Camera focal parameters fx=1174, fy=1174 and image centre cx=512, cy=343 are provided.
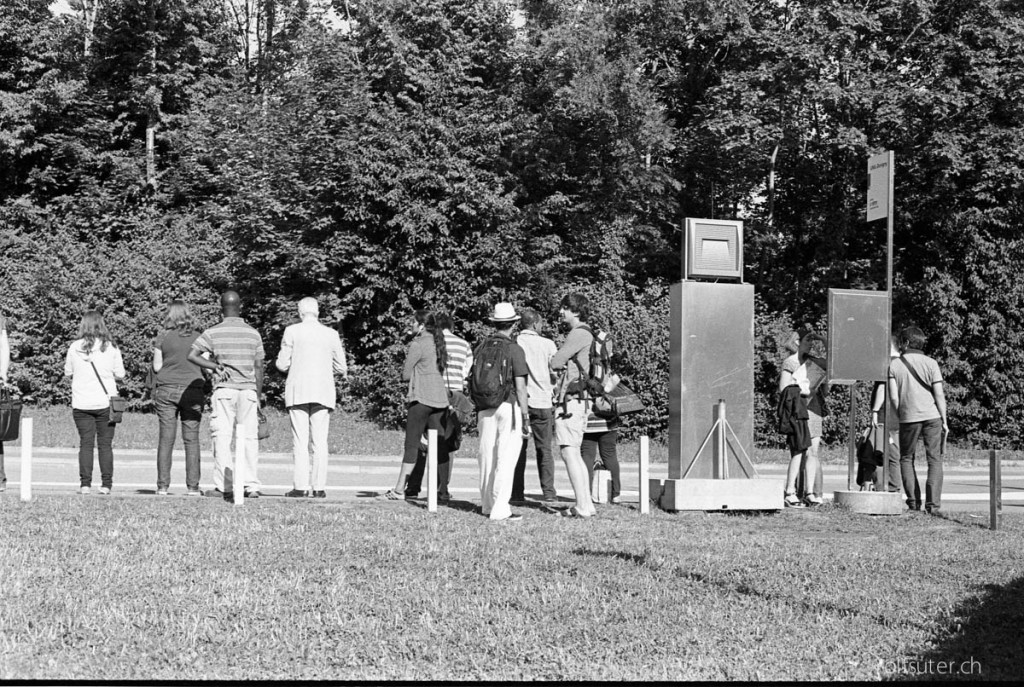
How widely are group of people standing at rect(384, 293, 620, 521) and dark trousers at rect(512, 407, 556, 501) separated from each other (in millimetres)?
10

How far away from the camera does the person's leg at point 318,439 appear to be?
11805mm

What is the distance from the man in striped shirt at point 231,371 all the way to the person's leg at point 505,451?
8.80ft

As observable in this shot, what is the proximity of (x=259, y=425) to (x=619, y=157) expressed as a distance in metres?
17.3

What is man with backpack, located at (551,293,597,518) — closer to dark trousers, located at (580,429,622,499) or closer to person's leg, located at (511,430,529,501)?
dark trousers, located at (580,429,622,499)

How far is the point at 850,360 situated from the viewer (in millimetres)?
12008

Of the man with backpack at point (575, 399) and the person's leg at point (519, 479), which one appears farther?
the person's leg at point (519, 479)

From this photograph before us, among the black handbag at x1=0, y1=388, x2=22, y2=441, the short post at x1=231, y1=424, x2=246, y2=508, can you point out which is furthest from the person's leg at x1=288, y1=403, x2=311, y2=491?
the black handbag at x1=0, y1=388, x2=22, y2=441

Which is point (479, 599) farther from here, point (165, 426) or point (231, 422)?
point (165, 426)

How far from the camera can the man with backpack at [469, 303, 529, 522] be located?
413 inches

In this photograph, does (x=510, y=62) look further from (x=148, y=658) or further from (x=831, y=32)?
(x=148, y=658)

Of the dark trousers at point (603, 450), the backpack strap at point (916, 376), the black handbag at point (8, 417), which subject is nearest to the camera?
the black handbag at point (8, 417)

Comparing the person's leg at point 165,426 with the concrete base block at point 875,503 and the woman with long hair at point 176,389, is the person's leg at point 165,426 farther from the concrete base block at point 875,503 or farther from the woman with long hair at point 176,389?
the concrete base block at point 875,503

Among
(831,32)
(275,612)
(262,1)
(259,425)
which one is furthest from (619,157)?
(275,612)

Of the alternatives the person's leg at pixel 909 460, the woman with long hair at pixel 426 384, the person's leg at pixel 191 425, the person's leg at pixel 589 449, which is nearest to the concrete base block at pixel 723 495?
the person's leg at pixel 589 449
